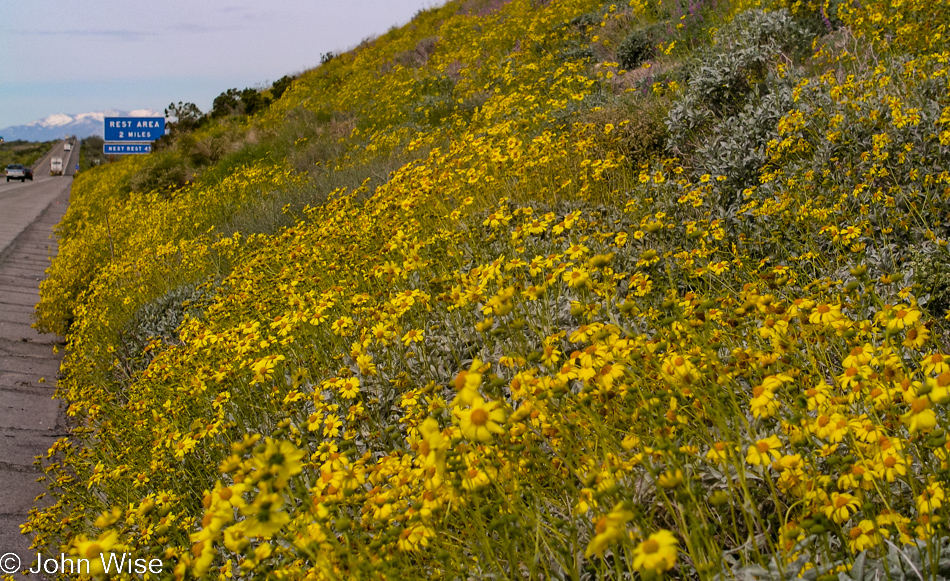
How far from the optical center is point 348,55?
23.8m

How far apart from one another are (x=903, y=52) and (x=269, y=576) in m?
6.34

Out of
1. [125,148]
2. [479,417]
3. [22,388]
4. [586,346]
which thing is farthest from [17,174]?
[479,417]

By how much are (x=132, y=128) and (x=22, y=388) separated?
14.7m

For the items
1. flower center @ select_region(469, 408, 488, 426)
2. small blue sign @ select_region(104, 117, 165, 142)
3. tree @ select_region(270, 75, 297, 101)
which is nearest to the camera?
flower center @ select_region(469, 408, 488, 426)

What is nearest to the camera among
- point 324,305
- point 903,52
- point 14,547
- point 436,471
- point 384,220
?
point 436,471

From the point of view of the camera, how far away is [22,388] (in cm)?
632

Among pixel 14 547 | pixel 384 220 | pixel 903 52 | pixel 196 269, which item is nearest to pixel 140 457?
pixel 14 547

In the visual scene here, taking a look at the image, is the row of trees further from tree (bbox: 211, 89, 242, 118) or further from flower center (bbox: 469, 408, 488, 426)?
flower center (bbox: 469, 408, 488, 426)

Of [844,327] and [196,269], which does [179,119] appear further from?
[844,327]

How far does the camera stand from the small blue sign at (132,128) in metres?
18.1

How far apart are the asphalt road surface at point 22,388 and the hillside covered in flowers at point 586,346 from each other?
0.92ft

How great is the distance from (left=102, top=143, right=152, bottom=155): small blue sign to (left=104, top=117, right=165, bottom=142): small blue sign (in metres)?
1.16

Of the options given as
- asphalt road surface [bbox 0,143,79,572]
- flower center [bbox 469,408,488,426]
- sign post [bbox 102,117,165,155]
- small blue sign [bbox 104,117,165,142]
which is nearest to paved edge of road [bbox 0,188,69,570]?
asphalt road surface [bbox 0,143,79,572]

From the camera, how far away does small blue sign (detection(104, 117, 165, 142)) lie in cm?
1812
